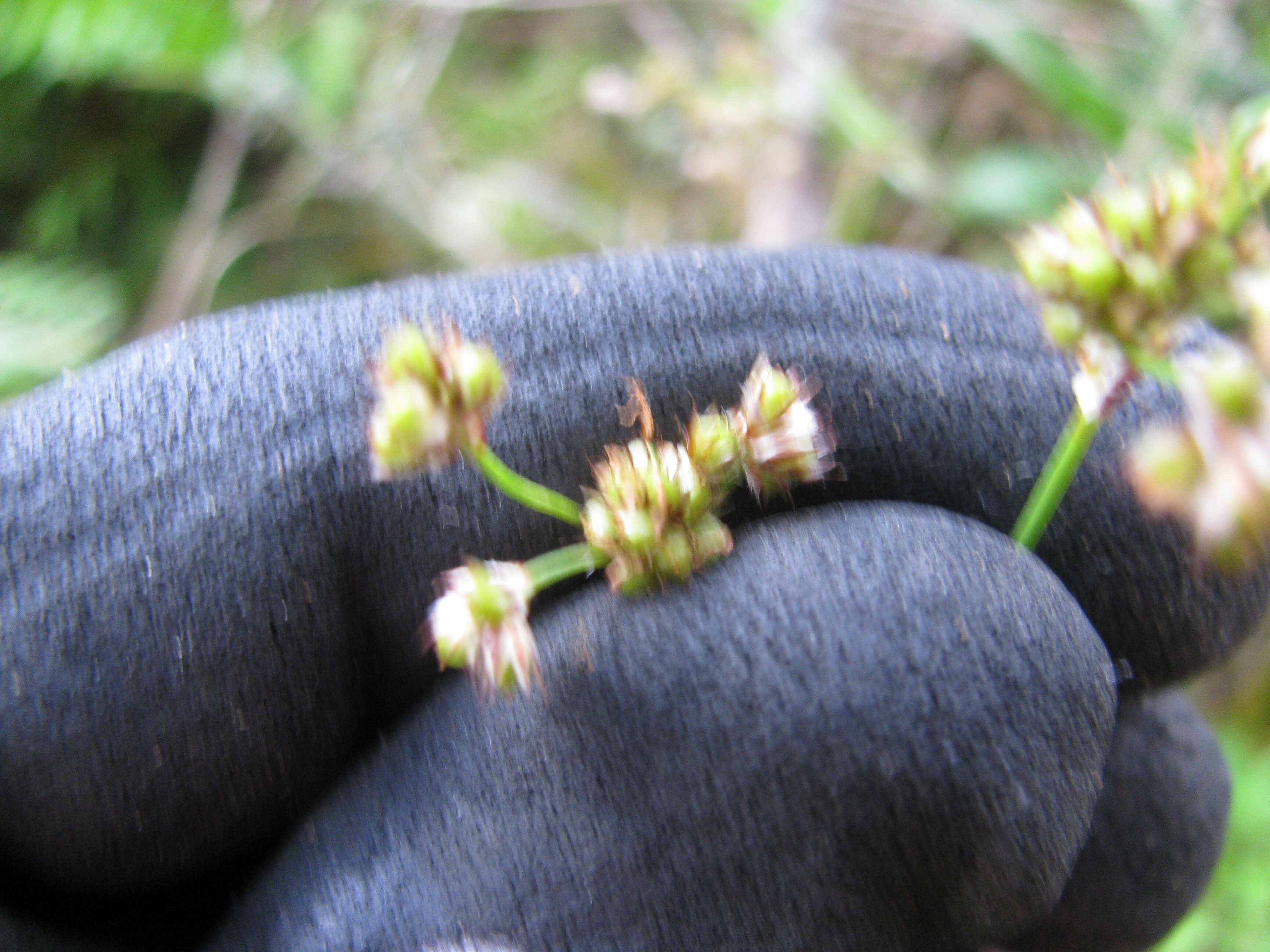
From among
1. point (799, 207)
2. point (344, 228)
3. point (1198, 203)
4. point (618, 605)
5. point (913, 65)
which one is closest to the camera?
point (1198, 203)

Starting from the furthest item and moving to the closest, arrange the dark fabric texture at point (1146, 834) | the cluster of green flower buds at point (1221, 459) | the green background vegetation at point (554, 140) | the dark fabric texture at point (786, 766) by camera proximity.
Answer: the green background vegetation at point (554, 140)
the dark fabric texture at point (1146, 834)
the dark fabric texture at point (786, 766)
the cluster of green flower buds at point (1221, 459)

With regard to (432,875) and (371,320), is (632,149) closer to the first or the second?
(371,320)

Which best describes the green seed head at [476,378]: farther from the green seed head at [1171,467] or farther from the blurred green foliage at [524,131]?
the blurred green foliage at [524,131]

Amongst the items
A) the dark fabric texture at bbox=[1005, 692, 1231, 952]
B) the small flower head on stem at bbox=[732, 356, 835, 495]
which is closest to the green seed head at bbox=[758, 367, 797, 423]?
the small flower head on stem at bbox=[732, 356, 835, 495]

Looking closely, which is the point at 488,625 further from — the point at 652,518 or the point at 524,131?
the point at 524,131

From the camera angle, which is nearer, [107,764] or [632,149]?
[107,764]

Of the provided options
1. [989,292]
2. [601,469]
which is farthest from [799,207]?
[601,469]

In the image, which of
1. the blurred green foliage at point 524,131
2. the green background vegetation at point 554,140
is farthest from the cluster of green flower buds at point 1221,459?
the blurred green foliage at point 524,131
